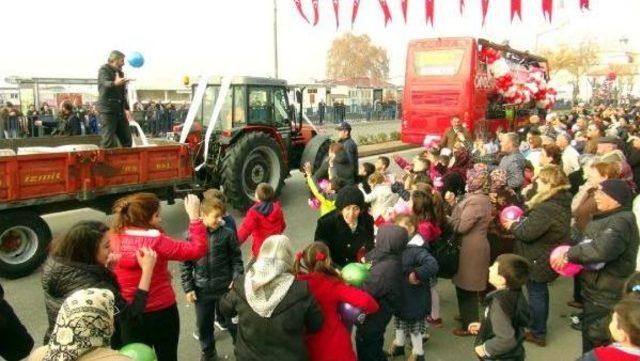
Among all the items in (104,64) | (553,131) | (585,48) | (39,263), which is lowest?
(39,263)

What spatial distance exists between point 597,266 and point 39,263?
577cm

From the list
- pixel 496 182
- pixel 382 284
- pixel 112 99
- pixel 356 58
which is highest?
pixel 356 58

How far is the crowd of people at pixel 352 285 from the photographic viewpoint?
2.61 meters

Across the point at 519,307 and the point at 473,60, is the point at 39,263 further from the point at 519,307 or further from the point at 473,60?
the point at 473,60

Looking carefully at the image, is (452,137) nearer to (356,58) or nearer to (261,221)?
(261,221)

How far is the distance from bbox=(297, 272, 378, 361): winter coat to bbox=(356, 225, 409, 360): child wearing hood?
20.5 inches

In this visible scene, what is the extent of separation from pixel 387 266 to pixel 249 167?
5.70m

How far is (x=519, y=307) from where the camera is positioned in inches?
126

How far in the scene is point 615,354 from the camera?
95.0 inches

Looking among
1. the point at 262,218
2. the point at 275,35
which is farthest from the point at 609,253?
the point at 275,35

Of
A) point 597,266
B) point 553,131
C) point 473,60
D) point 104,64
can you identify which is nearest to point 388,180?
point 597,266

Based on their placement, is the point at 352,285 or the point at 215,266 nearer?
the point at 352,285

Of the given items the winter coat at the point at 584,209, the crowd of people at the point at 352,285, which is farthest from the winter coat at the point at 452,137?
the winter coat at the point at 584,209

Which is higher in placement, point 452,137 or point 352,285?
point 452,137
